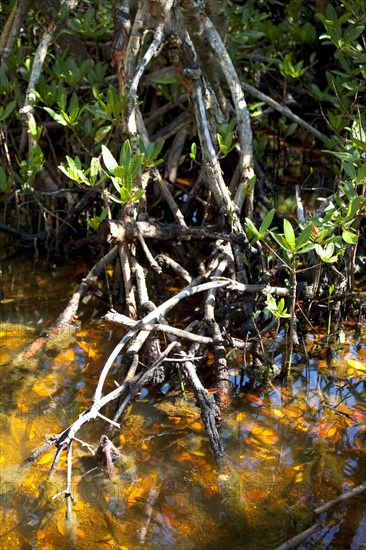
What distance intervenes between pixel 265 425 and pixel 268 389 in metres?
0.24

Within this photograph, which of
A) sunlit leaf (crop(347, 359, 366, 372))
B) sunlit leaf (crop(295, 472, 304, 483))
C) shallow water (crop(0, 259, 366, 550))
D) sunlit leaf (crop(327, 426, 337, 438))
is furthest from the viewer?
sunlit leaf (crop(347, 359, 366, 372))

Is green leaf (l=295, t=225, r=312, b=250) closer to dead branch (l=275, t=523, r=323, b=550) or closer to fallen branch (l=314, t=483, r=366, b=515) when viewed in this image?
fallen branch (l=314, t=483, r=366, b=515)

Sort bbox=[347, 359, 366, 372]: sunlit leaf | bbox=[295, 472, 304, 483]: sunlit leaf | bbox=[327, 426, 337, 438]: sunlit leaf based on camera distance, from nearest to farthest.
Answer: bbox=[295, 472, 304, 483]: sunlit leaf < bbox=[327, 426, 337, 438]: sunlit leaf < bbox=[347, 359, 366, 372]: sunlit leaf

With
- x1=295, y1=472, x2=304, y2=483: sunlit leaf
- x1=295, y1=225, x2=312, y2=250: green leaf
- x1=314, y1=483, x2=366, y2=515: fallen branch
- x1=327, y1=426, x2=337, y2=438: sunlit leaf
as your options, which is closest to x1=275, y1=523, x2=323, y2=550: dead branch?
x1=314, y1=483, x2=366, y2=515: fallen branch

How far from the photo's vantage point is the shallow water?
2463mm

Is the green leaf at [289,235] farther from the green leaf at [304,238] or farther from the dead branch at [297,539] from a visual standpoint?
the dead branch at [297,539]

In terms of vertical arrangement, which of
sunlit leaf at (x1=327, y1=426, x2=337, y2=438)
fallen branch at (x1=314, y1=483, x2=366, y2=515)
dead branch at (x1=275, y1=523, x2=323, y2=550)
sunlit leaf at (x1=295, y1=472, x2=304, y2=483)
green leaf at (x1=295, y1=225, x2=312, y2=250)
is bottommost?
sunlit leaf at (x1=295, y1=472, x2=304, y2=483)

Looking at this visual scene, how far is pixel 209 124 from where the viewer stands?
3775mm

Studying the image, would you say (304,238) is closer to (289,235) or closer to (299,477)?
(289,235)

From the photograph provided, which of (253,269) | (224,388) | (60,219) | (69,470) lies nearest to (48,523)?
(69,470)

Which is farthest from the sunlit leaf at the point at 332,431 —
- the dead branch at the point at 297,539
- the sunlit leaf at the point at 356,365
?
the dead branch at the point at 297,539

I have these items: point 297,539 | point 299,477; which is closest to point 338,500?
point 297,539

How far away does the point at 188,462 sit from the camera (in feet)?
9.24

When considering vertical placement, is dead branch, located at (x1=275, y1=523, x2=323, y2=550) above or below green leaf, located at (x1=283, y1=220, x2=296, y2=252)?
below
